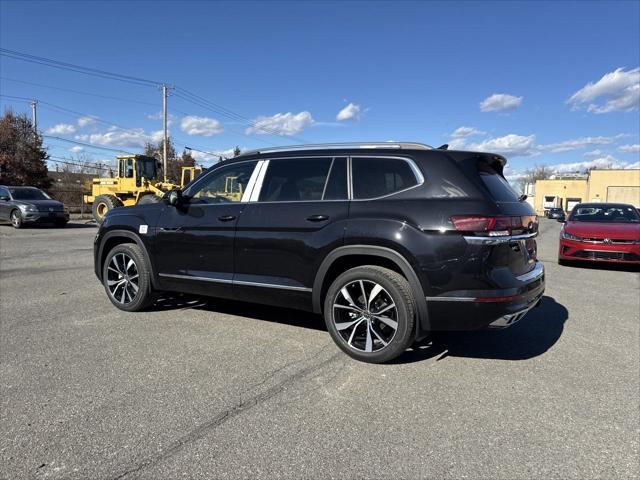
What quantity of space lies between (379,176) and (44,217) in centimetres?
1857

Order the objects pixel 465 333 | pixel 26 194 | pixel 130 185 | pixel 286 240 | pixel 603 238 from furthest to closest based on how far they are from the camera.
A: pixel 130 185 → pixel 26 194 → pixel 603 238 → pixel 465 333 → pixel 286 240

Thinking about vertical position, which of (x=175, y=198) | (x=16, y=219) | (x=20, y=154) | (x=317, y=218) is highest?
(x=20, y=154)

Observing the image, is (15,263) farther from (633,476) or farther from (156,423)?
(633,476)

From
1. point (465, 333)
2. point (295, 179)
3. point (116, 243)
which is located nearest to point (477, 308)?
point (465, 333)

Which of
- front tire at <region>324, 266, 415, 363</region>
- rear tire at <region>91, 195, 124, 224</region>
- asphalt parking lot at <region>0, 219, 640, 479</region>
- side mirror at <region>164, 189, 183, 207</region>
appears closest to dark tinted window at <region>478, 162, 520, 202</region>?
front tire at <region>324, 266, 415, 363</region>

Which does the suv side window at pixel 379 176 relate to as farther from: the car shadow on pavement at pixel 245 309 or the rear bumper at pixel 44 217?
the rear bumper at pixel 44 217

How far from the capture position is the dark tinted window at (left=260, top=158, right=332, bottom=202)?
429cm

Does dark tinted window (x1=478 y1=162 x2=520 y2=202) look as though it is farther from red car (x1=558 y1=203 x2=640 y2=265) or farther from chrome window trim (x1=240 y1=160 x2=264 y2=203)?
red car (x1=558 y1=203 x2=640 y2=265)

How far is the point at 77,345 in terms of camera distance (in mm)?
4258

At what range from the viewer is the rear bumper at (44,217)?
18062mm

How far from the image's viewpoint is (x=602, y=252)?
30.5 ft

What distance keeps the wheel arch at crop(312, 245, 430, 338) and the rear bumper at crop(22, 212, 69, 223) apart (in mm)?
18064

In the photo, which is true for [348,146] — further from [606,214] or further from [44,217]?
[44,217]

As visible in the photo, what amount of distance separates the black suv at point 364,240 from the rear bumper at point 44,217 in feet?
52.9
